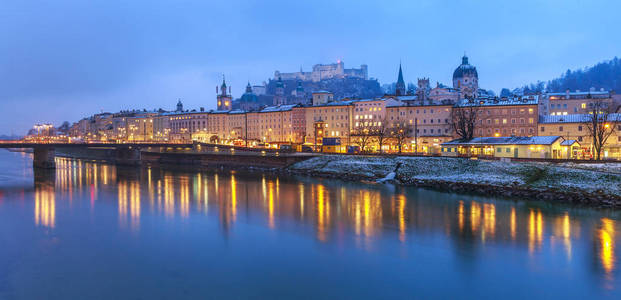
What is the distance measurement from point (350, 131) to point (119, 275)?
77.2 m

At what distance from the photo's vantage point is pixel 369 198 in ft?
119

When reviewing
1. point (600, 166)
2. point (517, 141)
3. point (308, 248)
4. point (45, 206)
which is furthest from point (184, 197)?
point (517, 141)

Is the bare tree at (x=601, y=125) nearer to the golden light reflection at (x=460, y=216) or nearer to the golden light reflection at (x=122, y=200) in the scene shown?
the golden light reflection at (x=460, y=216)

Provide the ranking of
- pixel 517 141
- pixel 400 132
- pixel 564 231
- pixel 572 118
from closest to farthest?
pixel 564 231
pixel 517 141
pixel 572 118
pixel 400 132

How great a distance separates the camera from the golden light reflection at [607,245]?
18689 mm

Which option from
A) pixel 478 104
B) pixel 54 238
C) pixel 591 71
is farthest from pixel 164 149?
A: pixel 591 71

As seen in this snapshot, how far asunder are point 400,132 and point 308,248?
180ft

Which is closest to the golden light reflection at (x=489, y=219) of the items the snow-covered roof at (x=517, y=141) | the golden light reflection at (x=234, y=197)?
the golden light reflection at (x=234, y=197)

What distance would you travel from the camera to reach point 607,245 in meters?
21.6

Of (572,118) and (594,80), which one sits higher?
(594,80)

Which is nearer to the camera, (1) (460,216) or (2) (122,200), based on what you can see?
(1) (460,216)

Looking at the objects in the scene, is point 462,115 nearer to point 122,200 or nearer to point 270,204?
point 270,204

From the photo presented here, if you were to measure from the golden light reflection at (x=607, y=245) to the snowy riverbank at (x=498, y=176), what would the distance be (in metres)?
7.55

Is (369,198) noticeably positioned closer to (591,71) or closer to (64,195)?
(64,195)
